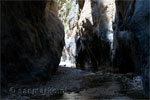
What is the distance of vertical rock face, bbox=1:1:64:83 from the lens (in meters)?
8.59

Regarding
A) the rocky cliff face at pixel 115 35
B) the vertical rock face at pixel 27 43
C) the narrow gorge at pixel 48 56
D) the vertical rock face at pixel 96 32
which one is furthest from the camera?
the vertical rock face at pixel 96 32

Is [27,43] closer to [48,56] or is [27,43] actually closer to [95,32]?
[48,56]

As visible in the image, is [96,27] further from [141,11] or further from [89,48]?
[141,11]

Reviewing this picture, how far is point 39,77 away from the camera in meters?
11.0

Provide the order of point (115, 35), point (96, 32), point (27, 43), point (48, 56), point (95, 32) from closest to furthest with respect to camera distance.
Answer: point (27, 43) → point (48, 56) → point (115, 35) → point (96, 32) → point (95, 32)

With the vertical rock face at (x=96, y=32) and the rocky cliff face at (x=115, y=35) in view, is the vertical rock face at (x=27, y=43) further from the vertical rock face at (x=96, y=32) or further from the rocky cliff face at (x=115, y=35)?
the vertical rock face at (x=96, y=32)

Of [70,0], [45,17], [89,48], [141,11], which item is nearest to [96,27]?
[89,48]

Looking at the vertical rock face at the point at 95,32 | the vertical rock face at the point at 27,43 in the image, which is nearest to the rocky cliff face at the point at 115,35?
the vertical rock face at the point at 95,32

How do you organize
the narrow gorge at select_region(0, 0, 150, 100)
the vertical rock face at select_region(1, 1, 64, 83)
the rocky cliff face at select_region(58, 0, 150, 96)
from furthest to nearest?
the vertical rock face at select_region(1, 1, 64, 83), the narrow gorge at select_region(0, 0, 150, 100), the rocky cliff face at select_region(58, 0, 150, 96)

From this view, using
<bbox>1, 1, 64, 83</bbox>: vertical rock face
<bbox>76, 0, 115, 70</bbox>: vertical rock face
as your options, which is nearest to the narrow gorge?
<bbox>1, 1, 64, 83</bbox>: vertical rock face

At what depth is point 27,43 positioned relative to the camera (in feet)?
33.2

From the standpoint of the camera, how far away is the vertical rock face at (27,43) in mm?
8586

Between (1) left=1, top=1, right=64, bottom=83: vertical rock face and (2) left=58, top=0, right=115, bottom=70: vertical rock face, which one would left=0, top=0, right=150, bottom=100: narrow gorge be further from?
(2) left=58, top=0, right=115, bottom=70: vertical rock face

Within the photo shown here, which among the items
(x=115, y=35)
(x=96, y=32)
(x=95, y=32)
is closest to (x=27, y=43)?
(x=115, y=35)
